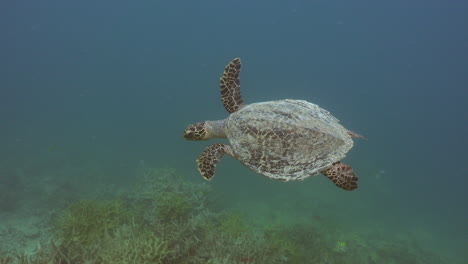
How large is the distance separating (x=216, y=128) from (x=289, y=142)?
5.32 feet

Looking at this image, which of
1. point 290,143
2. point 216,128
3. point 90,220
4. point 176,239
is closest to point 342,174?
point 290,143

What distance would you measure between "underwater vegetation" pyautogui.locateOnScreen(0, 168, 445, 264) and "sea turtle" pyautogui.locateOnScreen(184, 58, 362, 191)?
1.40 meters

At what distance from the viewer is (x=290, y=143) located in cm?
407

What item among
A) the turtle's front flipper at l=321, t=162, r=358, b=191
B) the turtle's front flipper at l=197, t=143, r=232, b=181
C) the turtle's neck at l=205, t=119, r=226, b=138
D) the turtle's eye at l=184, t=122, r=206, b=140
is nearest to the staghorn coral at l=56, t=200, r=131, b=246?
the turtle's eye at l=184, t=122, r=206, b=140

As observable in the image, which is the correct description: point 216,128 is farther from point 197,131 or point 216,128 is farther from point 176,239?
point 176,239

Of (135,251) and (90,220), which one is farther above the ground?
(135,251)

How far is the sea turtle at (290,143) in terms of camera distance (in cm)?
405

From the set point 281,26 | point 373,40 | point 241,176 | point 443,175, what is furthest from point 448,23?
point 241,176

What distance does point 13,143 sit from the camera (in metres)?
21.5

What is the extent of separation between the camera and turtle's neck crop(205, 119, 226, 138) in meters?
5.13

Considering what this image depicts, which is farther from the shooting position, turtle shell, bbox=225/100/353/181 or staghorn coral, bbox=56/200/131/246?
staghorn coral, bbox=56/200/131/246

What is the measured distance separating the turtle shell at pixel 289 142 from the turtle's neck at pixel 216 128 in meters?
0.74

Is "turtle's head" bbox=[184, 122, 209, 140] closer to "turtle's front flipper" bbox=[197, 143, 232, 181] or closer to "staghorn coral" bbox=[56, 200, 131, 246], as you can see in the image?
"turtle's front flipper" bbox=[197, 143, 232, 181]

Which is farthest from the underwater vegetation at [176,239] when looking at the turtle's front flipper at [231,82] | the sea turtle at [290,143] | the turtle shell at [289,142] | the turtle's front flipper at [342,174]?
the turtle's front flipper at [231,82]
